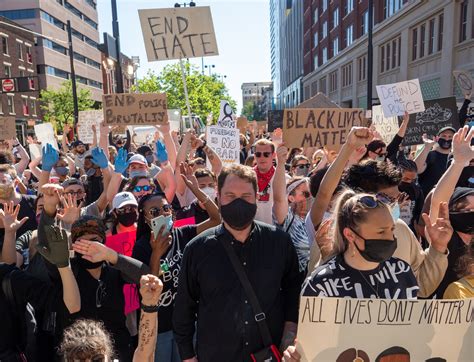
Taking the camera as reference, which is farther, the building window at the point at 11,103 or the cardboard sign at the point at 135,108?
the building window at the point at 11,103

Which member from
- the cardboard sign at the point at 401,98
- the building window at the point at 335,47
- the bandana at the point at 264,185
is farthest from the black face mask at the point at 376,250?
the building window at the point at 335,47

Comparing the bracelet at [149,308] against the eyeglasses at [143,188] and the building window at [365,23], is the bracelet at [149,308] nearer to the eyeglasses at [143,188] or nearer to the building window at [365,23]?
the eyeglasses at [143,188]

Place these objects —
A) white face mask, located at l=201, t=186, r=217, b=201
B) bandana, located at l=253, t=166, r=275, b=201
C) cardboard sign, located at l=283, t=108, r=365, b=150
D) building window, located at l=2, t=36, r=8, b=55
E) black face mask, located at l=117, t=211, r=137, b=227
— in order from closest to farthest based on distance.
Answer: black face mask, located at l=117, t=211, r=137, b=227 < bandana, located at l=253, t=166, r=275, b=201 < white face mask, located at l=201, t=186, r=217, b=201 < cardboard sign, located at l=283, t=108, r=365, b=150 < building window, located at l=2, t=36, r=8, b=55

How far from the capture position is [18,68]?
1705 inches

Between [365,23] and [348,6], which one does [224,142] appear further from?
[348,6]

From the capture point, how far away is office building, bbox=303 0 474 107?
62.0 feet

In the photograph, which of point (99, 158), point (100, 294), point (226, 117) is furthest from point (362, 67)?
point (100, 294)

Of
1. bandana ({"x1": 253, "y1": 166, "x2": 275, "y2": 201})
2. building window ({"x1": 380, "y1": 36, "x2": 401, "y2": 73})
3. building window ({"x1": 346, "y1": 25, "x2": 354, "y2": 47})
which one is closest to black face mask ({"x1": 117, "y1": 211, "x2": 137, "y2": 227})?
bandana ({"x1": 253, "y1": 166, "x2": 275, "y2": 201})

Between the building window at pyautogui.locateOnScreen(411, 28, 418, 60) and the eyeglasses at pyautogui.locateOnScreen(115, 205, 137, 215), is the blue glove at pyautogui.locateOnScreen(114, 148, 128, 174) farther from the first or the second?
the building window at pyautogui.locateOnScreen(411, 28, 418, 60)

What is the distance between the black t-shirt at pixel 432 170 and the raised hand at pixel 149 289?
4.67 m

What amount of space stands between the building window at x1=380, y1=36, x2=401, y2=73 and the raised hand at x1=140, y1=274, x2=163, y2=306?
1104 inches

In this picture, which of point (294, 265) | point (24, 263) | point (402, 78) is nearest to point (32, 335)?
point (24, 263)

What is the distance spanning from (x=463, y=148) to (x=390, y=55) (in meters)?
28.2

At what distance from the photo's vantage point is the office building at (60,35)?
163ft
